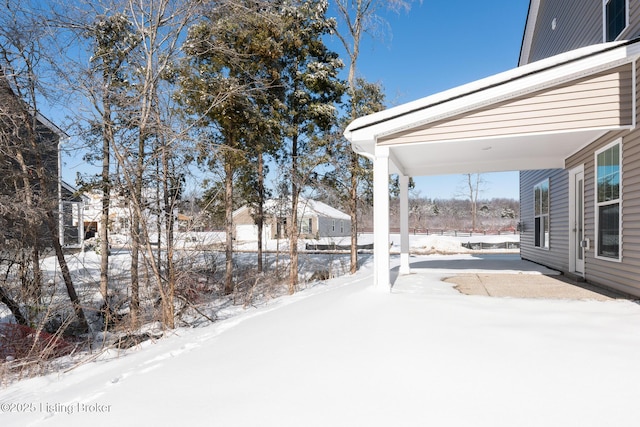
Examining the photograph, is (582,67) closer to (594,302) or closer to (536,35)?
(594,302)

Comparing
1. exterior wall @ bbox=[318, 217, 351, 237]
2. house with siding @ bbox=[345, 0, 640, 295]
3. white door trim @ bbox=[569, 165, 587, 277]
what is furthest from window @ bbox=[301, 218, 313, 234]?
white door trim @ bbox=[569, 165, 587, 277]

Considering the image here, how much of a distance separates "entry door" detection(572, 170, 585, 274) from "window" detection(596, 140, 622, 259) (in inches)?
32.6

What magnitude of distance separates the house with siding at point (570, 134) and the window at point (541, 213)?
1827mm

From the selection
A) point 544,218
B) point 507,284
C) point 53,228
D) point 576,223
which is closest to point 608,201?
point 576,223

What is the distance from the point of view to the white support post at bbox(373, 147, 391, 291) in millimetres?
5215

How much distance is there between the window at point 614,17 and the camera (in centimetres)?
543

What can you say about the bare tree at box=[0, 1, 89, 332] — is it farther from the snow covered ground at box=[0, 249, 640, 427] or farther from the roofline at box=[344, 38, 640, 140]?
the roofline at box=[344, 38, 640, 140]

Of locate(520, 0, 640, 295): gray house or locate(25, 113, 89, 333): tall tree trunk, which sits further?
locate(25, 113, 89, 333): tall tree trunk

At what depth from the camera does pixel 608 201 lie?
5.44 meters

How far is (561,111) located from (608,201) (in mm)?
1914

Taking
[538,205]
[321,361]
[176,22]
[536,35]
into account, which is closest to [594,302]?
[321,361]

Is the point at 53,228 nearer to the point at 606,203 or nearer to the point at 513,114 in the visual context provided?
the point at 513,114

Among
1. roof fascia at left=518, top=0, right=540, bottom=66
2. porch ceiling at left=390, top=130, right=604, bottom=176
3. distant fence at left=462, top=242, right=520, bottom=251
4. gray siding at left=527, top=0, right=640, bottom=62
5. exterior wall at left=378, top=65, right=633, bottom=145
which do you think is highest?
roof fascia at left=518, top=0, right=540, bottom=66

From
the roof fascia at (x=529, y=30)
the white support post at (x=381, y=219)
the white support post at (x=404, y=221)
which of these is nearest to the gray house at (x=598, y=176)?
the roof fascia at (x=529, y=30)
